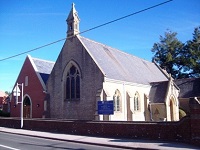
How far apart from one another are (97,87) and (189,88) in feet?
76.6

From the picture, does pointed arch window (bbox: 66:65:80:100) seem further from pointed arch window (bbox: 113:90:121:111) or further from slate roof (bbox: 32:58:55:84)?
slate roof (bbox: 32:58:55:84)

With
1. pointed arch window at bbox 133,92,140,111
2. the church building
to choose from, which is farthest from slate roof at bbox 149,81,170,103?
pointed arch window at bbox 133,92,140,111

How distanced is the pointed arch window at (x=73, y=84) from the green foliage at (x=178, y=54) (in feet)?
133

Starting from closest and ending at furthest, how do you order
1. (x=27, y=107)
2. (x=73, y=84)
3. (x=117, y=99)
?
1. (x=117, y=99)
2. (x=73, y=84)
3. (x=27, y=107)

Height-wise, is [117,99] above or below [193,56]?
below

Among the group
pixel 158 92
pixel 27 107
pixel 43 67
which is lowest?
pixel 27 107

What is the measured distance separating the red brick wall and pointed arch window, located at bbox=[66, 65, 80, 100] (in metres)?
4.92

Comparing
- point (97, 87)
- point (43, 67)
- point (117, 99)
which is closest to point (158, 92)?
point (117, 99)

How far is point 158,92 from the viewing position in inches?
1421

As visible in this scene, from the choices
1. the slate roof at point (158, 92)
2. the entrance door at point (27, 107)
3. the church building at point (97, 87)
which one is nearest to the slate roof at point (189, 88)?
the church building at point (97, 87)

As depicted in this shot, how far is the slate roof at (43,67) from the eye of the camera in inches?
1479

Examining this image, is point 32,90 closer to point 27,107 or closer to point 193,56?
A: point 27,107

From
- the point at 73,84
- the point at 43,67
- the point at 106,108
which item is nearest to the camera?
the point at 106,108

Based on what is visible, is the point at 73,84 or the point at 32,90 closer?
the point at 73,84
